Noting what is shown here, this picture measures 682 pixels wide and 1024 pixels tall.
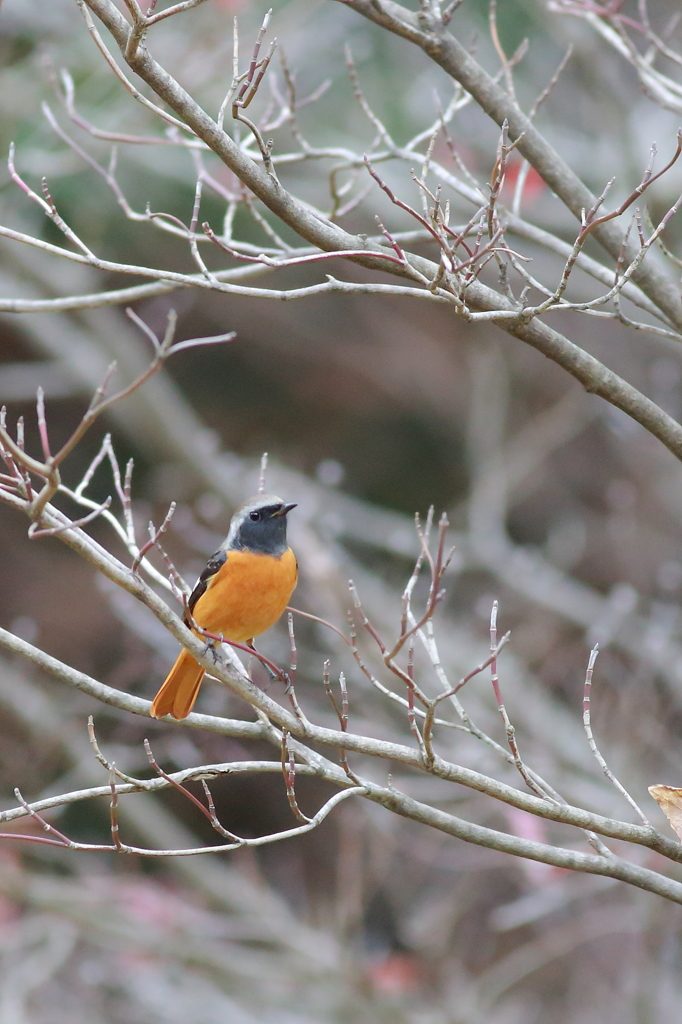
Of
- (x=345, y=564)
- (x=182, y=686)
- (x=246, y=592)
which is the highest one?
(x=345, y=564)

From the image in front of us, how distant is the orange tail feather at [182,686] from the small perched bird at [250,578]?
330 mm

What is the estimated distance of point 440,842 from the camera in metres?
7.73

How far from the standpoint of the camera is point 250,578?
3980 mm

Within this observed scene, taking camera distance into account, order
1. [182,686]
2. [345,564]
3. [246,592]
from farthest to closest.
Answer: [345,564]
[246,592]
[182,686]

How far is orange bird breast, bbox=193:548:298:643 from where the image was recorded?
3.98 meters

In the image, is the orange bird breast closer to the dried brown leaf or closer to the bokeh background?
the dried brown leaf

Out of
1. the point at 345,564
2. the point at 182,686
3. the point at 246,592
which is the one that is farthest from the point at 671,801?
the point at 345,564

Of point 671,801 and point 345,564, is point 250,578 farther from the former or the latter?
point 345,564

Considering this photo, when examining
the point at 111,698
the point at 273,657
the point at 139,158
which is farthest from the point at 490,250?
the point at 139,158

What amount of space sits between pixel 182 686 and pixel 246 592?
20.2 inches

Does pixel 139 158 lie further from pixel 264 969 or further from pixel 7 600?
pixel 264 969

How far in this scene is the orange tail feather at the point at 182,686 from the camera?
11.3 ft

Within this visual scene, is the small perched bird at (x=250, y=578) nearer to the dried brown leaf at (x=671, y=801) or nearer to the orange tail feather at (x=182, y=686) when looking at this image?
the orange tail feather at (x=182, y=686)

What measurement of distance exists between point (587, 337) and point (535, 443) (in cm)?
186
